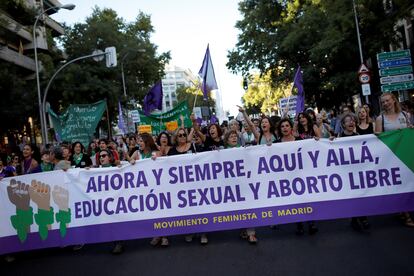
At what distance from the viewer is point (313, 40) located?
89.8ft

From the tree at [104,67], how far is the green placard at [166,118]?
18.4 meters

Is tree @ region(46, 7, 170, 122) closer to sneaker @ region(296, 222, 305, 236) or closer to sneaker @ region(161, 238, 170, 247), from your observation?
sneaker @ region(161, 238, 170, 247)

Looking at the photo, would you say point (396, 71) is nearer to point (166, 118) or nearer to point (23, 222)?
point (166, 118)

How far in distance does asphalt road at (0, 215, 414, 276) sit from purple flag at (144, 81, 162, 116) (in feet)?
27.9

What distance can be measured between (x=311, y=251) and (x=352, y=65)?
2534 centimetres

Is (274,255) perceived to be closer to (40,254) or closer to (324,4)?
(40,254)

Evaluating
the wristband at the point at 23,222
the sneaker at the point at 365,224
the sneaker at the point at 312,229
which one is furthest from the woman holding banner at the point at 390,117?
the wristband at the point at 23,222

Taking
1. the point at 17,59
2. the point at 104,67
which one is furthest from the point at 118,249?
A: the point at 104,67

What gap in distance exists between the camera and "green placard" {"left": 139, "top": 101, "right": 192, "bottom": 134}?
1402cm

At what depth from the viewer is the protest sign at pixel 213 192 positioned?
6.08m

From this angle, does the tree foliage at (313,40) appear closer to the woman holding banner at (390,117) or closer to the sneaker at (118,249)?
the woman holding banner at (390,117)

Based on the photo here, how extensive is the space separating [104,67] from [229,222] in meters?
31.1

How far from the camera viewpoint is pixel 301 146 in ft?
20.4

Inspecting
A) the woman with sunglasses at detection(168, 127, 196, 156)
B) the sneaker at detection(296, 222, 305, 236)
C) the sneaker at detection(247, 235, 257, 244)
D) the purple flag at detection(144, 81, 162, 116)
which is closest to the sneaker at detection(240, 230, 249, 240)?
the sneaker at detection(247, 235, 257, 244)
